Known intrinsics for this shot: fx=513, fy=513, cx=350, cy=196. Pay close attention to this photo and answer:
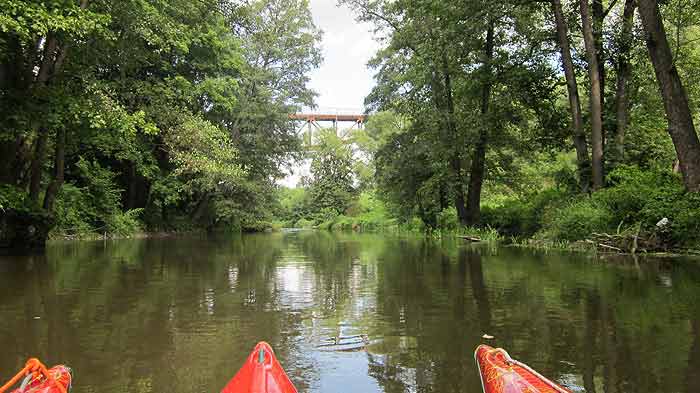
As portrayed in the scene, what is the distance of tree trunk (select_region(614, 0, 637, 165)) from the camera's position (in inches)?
663

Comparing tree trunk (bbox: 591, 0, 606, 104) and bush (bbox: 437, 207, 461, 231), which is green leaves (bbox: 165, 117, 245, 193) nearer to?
bush (bbox: 437, 207, 461, 231)

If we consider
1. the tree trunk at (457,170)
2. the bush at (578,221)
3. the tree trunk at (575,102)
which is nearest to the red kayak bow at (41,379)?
the bush at (578,221)

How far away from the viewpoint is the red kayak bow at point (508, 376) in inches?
105

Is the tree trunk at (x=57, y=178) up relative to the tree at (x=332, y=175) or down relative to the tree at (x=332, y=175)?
down

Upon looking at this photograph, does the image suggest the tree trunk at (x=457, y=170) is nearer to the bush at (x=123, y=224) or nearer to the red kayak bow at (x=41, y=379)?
the bush at (x=123, y=224)

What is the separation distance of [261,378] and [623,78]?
18909mm

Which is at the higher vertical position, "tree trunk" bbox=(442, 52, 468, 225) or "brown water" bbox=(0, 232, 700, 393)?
"tree trunk" bbox=(442, 52, 468, 225)

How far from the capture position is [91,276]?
32.2 ft

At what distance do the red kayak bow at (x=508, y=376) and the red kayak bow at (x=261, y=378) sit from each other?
1.17 metres

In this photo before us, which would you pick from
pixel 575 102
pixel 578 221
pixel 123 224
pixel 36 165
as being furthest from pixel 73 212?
pixel 575 102

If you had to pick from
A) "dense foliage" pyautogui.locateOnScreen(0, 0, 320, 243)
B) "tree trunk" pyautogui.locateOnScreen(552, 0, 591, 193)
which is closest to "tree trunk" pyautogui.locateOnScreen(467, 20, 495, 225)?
"tree trunk" pyautogui.locateOnScreen(552, 0, 591, 193)

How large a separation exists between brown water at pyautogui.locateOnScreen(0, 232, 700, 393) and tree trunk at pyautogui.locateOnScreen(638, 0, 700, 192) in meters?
2.46

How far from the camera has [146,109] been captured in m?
24.3

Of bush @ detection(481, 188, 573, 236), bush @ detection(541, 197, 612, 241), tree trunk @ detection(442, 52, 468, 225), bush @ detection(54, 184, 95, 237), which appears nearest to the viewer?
bush @ detection(541, 197, 612, 241)
